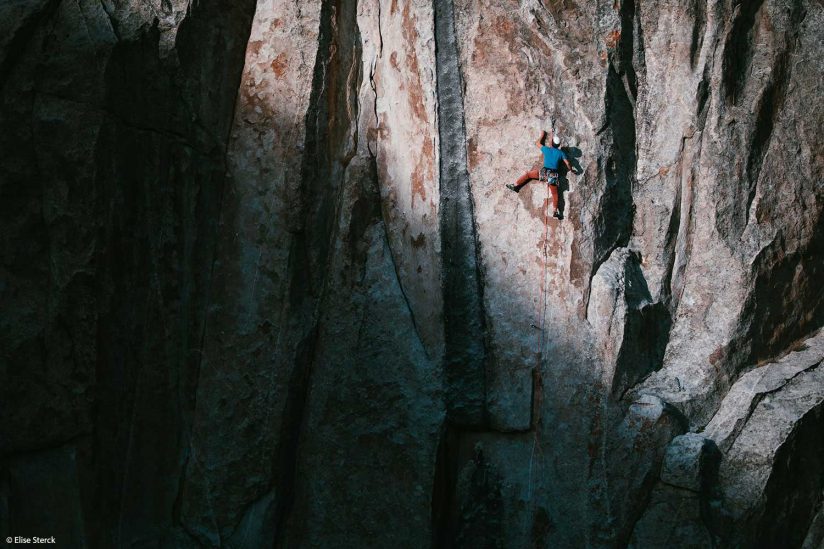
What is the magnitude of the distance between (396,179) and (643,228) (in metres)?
0.66

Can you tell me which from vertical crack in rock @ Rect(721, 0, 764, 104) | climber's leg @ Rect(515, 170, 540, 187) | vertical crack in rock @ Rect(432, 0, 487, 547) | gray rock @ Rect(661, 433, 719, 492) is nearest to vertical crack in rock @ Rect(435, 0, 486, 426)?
vertical crack in rock @ Rect(432, 0, 487, 547)

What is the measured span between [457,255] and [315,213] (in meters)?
0.39

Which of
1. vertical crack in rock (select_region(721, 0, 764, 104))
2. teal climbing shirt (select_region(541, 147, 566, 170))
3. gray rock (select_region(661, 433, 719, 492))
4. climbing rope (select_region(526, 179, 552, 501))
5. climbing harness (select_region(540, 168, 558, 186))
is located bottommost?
gray rock (select_region(661, 433, 719, 492))

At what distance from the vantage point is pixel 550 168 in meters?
2.36

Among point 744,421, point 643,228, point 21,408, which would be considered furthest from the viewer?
point 643,228

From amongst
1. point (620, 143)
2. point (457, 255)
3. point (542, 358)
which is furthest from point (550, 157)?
point (542, 358)

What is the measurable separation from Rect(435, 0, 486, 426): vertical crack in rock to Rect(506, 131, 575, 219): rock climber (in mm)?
160

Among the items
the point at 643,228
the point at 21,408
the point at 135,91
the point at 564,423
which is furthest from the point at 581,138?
the point at 21,408

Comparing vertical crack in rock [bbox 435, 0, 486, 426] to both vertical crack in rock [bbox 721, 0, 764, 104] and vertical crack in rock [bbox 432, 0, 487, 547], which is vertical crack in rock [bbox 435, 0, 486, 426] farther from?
vertical crack in rock [bbox 721, 0, 764, 104]

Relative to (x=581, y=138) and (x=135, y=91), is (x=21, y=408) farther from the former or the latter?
(x=581, y=138)

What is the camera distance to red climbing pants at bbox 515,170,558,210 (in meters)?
2.38

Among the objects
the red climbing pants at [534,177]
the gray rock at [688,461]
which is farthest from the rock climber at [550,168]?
the gray rock at [688,461]

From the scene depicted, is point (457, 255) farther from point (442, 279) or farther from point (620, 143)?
point (620, 143)

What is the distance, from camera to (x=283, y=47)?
2527mm
